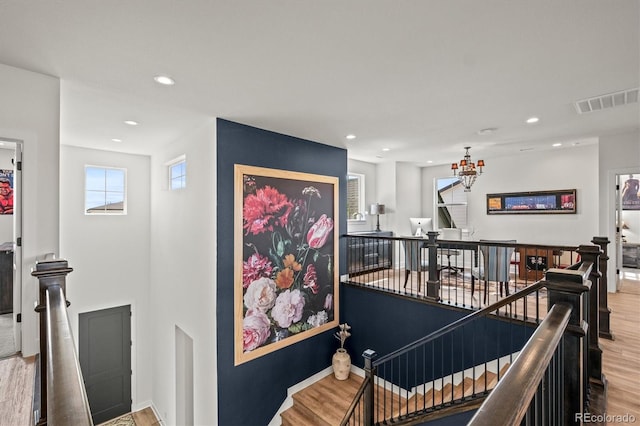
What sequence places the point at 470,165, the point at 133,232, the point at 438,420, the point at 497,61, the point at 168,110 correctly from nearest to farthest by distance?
1. the point at 497,61
2. the point at 438,420
3. the point at 168,110
4. the point at 470,165
5. the point at 133,232

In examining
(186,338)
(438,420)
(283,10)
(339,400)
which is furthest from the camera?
(186,338)

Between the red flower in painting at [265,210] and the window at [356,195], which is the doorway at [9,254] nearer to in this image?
the red flower in painting at [265,210]

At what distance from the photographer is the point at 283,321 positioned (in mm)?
4609

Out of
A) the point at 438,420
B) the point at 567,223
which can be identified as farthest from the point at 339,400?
the point at 567,223

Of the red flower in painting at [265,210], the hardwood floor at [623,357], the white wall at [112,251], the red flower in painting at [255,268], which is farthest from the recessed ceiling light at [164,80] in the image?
the hardwood floor at [623,357]

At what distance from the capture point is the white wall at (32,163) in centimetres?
240

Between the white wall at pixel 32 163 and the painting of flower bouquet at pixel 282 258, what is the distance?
75.1 inches

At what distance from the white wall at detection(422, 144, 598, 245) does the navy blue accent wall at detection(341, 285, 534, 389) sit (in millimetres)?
3719

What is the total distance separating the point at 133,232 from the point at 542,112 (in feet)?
22.5

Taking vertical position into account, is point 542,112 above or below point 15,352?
above

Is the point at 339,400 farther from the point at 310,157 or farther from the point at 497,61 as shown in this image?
the point at 497,61

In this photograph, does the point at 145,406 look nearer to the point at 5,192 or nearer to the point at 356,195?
the point at 5,192

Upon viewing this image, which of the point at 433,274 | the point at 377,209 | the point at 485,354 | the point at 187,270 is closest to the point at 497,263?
the point at 433,274

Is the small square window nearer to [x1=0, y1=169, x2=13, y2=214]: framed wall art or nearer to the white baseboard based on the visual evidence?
[x1=0, y1=169, x2=13, y2=214]: framed wall art
